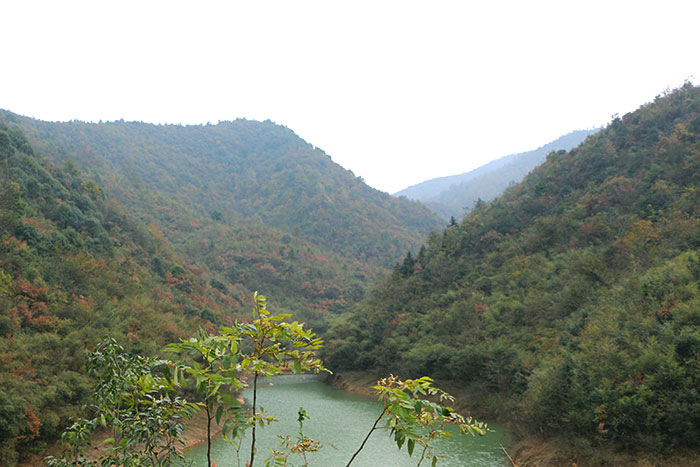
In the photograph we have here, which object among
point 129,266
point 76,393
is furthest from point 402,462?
point 129,266

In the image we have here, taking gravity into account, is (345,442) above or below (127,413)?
below

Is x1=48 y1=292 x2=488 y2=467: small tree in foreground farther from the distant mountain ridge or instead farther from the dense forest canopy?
the distant mountain ridge

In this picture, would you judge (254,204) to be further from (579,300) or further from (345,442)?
(345,442)

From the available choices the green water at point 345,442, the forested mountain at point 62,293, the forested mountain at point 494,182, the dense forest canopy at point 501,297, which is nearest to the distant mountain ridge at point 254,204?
the dense forest canopy at point 501,297

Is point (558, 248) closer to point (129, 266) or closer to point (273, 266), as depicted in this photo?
point (129, 266)

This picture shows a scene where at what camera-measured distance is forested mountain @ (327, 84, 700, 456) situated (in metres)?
13.4

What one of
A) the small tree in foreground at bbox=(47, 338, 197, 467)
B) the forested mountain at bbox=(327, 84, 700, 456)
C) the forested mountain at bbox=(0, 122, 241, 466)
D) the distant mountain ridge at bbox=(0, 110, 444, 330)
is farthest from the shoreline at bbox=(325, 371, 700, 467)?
the distant mountain ridge at bbox=(0, 110, 444, 330)

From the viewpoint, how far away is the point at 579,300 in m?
21.6

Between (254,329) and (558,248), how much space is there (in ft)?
90.2

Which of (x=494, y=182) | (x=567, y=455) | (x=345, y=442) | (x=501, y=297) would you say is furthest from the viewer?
(x=494, y=182)

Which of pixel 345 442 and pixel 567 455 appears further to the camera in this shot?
pixel 345 442

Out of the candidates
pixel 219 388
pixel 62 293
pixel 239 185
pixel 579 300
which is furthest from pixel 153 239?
pixel 239 185

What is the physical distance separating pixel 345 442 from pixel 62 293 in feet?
43.3

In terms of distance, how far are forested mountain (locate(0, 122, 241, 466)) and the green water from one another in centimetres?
497
